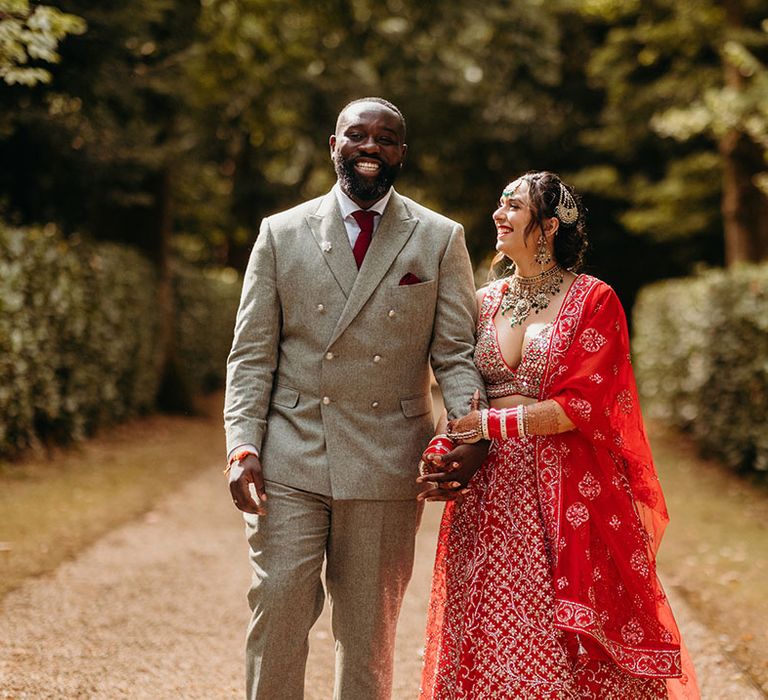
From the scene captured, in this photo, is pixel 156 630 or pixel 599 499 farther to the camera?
pixel 156 630

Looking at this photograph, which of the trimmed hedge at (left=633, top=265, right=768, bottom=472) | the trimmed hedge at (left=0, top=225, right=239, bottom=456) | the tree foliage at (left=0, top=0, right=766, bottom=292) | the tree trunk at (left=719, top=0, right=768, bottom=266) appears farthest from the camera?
the tree trunk at (left=719, top=0, right=768, bottom=266)

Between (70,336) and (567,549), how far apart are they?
28.9 ft

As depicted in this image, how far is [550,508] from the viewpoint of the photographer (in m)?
3.31

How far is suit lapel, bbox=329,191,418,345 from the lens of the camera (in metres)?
3.25

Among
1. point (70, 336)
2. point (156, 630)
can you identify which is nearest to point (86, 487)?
point (70, 336)

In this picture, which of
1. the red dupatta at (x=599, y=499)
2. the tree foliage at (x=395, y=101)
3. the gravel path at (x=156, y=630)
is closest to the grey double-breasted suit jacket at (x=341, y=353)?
the red dupatta at (x=599, y=499)

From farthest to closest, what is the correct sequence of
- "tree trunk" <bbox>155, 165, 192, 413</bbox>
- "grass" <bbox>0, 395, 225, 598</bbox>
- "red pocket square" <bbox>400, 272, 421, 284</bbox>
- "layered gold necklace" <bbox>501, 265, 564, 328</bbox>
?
"tree trunk" <bbox>155, 165, 192, 413</bbox> → "grass" <bbox>0, 395, 225, 598</bbox> → "layered gold necklace" <bbox>501, 265, 564, 328</bbox> → "red pocket square" <bbox>400, 272, 421, 284</bbox>

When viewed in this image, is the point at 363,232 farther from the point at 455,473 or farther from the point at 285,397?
the point at 455,473

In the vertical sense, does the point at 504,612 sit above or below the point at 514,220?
below

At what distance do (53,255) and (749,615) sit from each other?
7.71 meters

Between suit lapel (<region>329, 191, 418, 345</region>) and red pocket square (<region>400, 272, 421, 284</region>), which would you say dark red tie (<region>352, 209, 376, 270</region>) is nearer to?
suit lapel (<region>329, 191, 418, 345</region>)

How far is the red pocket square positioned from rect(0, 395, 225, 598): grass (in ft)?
12.1

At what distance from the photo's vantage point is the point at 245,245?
24.1 metres

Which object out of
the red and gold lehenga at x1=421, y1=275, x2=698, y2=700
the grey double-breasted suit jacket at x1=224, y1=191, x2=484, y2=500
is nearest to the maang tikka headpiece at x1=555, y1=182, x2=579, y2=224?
the red and gold lehenga at x1=421, y1=275, x2=698, y2=700
